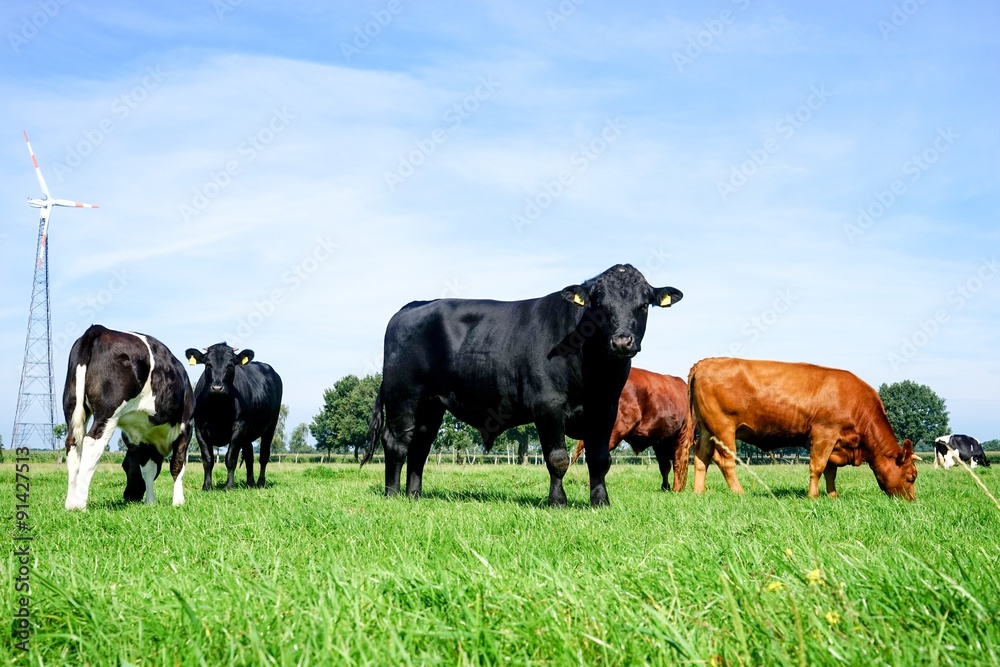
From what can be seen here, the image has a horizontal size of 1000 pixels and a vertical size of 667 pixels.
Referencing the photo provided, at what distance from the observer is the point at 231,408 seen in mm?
14445

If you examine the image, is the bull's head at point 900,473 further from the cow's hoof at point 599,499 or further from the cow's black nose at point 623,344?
the cow's black nose at point 623,344

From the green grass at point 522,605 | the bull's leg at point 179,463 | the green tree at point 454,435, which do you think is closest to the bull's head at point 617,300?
the green grass at point 522,605

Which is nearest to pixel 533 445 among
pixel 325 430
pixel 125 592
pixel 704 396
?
pixel 325 430

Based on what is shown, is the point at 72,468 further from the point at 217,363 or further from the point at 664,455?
the point at 664,455

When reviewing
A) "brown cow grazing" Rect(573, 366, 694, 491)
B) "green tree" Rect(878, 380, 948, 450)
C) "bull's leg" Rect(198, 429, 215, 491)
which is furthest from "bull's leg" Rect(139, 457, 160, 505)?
"green tree" Rect(878, 380, 948, 450)

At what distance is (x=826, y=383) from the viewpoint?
480 inches

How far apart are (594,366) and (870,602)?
19.2ft

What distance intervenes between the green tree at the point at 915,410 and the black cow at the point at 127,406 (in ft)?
321

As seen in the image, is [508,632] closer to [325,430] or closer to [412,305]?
[412,305]

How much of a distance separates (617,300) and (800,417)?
17.4ft

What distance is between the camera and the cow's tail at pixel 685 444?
13.4 metres

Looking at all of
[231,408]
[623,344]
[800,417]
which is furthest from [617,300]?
[231,408]

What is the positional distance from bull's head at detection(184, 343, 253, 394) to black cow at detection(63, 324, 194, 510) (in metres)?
3.23

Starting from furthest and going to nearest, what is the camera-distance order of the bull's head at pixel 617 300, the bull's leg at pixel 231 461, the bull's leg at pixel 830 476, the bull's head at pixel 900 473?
the bull's leg at pixel 231 461, the bull's leg at pixel 830 476, the bull's head at pixel 900 473, the bull's head at pixel 617 300
